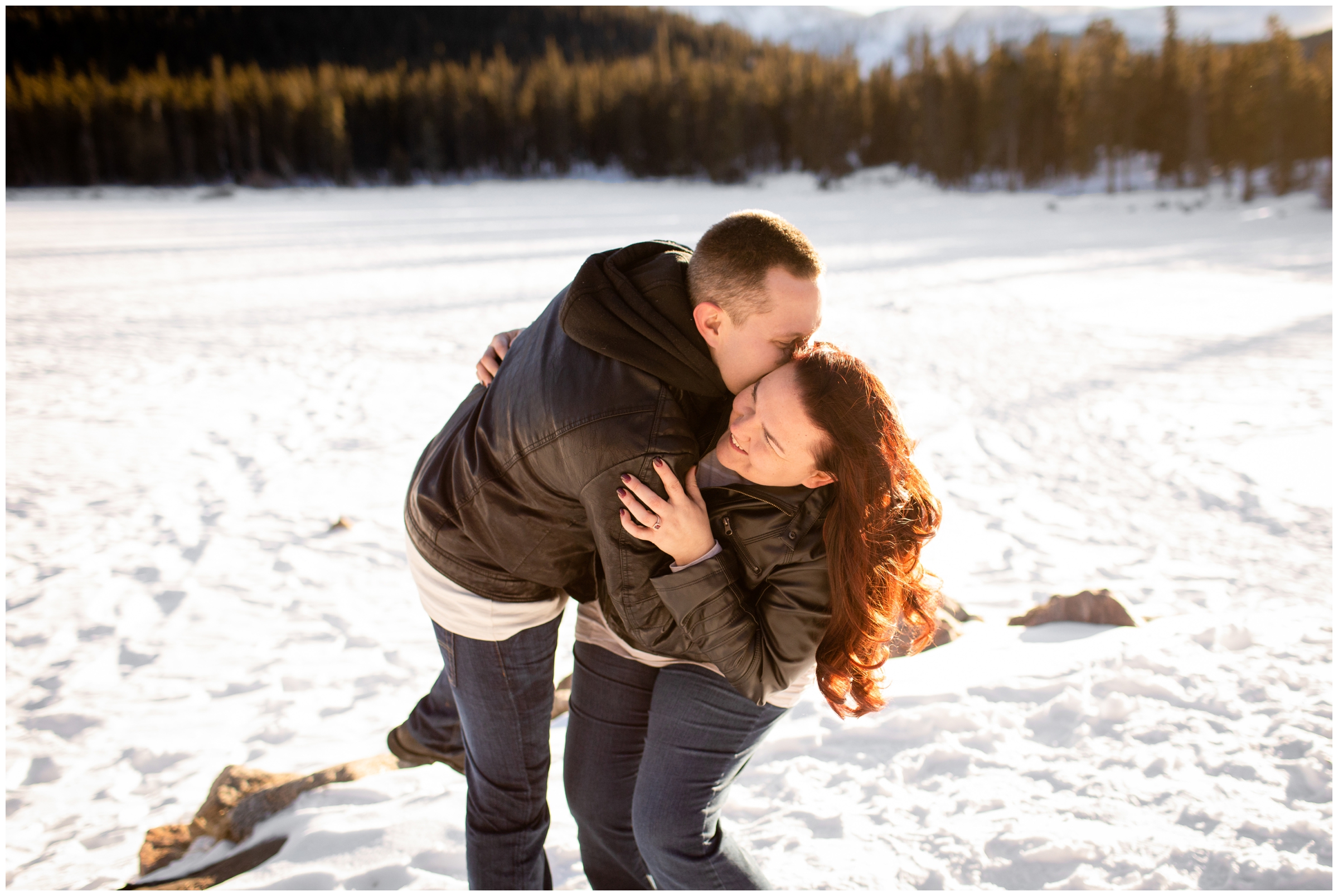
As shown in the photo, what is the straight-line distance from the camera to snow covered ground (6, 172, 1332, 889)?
2531mm

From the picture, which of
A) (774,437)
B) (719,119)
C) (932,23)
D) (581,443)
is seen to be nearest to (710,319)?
(774,437)

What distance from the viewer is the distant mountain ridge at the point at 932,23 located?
406 feet

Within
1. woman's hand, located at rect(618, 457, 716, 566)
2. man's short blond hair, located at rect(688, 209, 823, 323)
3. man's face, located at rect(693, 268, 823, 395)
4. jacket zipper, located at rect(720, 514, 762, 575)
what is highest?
man's short blond hair, located at rect(688, 209, 823, 323)

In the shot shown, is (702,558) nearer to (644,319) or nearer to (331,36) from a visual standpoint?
(644,319)

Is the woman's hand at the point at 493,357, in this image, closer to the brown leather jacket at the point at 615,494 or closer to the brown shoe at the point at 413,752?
the brown leather jacket at the point at 615,494

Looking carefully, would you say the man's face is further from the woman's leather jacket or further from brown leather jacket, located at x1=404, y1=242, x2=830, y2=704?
the woman's leather jacket

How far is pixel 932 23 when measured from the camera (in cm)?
16300

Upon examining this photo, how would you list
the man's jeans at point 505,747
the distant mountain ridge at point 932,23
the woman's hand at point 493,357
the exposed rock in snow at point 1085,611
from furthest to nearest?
the distant mountain ridge at point 932,23 → the exposed rock in snow at point 1085,611 → the woman's hand at point 493,357 → the man's jeans at point 505,747

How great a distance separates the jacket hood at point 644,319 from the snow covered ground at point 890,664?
1.65 m

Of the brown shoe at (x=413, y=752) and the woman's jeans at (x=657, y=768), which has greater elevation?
the woman's jeans at (x=657, y=768)

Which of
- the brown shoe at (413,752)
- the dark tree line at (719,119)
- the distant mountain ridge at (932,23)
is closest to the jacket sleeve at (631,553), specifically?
the brown shoe at (413,752)

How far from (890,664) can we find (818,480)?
1.95 metres

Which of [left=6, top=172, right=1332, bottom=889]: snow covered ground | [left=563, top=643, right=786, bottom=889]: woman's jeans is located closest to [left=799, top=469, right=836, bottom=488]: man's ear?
[left=563, top=643, right=786, bottom=889]: woman's jeans

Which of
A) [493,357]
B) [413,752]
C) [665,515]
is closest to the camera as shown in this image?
[665,515]
